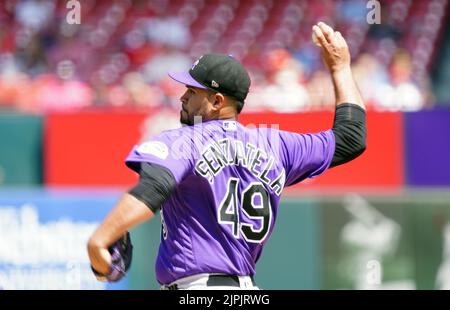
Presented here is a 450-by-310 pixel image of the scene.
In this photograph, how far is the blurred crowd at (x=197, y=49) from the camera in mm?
10758

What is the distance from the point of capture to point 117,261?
374cm

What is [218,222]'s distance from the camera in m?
4.08

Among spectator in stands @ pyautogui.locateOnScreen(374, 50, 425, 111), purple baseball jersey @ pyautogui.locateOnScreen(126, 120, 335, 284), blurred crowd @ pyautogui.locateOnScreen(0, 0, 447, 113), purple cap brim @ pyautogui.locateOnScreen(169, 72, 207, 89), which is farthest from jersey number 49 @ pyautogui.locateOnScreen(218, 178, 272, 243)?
spectator in stands @ pyautogui.locateOnScreen(374, 50, 425, 111)

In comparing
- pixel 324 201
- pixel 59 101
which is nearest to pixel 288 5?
pixel 59 101

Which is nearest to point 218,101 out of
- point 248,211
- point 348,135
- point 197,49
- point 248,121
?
point 248,211

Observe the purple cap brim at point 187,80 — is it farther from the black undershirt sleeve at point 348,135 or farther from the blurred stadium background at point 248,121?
the blurred stadium background at point 248,121

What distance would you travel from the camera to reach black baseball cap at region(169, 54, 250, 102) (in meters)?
4.19

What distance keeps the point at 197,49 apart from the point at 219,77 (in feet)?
29.6

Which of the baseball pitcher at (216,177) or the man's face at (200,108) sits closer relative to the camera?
the baseball pitcher at (216,177)

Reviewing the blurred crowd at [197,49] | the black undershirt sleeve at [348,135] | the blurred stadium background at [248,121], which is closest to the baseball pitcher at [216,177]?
the black undershirt sleeve at [348,135]

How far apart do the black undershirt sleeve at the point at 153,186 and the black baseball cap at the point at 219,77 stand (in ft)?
1.77

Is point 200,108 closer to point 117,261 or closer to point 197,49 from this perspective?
point 117,261

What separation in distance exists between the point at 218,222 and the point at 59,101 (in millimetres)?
6932
